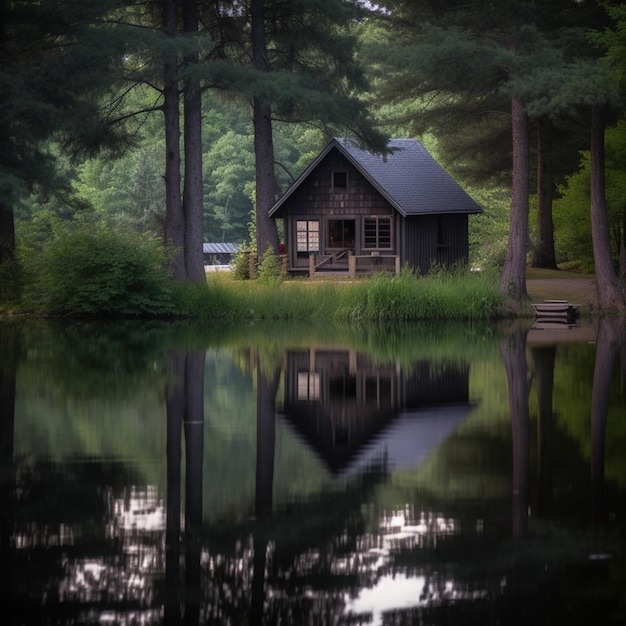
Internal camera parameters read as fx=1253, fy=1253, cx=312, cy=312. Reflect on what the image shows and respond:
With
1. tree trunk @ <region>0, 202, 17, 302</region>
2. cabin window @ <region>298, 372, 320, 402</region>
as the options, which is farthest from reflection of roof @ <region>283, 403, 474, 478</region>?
tree trunk @ <region>0, 202, 17, 302</region>

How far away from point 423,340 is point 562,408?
11.3m

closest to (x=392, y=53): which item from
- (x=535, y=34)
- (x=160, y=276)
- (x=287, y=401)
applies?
(x=535, y=34)

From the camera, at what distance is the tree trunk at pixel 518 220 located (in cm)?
3466

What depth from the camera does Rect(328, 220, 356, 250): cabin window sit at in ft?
150

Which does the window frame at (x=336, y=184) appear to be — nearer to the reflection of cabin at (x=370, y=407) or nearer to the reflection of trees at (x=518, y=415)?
the reflection of trees at (x=518, y=415)

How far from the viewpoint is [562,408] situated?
15102 millimetres

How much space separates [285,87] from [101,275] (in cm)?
757

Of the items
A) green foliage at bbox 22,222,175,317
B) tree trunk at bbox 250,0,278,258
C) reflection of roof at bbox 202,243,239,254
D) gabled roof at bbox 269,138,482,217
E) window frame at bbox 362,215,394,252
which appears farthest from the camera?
reflection of roof at bbox 202,243,239,254

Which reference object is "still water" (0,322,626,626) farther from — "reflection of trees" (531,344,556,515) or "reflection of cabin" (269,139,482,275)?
"reflection of cabin" (269,139,482,275)

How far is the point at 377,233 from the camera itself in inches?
1761

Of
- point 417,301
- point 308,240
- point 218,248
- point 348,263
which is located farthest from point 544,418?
point 218,248

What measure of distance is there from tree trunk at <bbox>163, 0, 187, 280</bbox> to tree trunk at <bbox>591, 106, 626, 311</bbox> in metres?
11.6

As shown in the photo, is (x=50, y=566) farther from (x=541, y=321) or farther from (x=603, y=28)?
(x=603, y=28)

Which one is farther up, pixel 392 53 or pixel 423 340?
pixel 392 53
